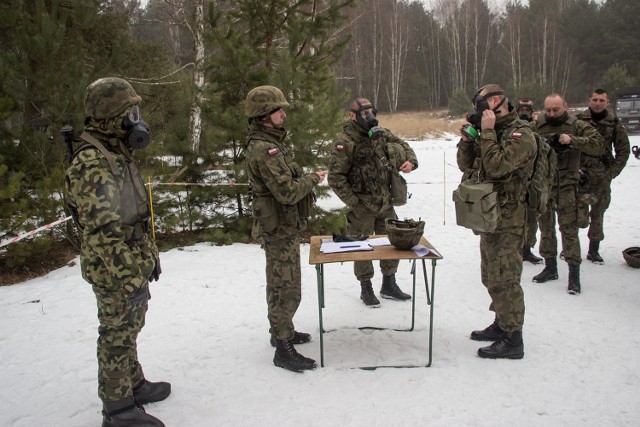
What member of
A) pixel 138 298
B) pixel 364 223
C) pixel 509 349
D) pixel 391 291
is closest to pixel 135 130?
pixel 138 298

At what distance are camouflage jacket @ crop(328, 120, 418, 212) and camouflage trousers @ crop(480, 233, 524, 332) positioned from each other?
138 cm

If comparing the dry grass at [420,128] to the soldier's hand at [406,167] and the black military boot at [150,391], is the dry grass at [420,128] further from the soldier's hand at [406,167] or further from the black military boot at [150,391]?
→ the black military boot at [150,391]

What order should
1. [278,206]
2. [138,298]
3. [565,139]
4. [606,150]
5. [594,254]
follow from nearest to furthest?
[138,298] < [278,206] < [565,139] < [606,150] < [594,254]

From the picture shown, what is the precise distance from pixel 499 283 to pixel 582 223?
2.71 m

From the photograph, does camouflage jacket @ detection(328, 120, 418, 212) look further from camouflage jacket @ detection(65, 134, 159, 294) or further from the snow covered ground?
camouflage jacket @ detection(65, 134, 159, 294)

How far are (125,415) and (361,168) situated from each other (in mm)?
3158

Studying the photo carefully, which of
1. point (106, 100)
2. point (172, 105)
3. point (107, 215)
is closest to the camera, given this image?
point (107, 215)

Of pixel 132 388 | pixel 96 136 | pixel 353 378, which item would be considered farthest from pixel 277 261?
pixel 96 136

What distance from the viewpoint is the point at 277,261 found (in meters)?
3.96

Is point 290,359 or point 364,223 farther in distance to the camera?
point 364,223

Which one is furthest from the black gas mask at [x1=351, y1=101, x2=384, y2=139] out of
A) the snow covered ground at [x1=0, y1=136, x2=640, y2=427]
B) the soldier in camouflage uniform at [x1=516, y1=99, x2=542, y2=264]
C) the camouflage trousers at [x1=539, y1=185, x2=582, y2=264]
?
Result: the soldier in camouflage uniform at [x1=516, y1=99, x2=542, y2=264]

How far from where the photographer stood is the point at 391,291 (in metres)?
5.46

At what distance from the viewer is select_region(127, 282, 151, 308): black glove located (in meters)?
3.04

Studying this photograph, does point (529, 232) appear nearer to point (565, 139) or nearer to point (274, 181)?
point (565, 139)
